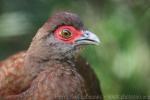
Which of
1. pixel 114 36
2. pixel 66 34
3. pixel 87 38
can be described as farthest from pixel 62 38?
pixel 114 36

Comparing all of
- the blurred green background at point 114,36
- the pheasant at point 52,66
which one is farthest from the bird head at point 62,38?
the blurred green background at point 114,36

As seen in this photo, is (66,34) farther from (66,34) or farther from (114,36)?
(114,36)

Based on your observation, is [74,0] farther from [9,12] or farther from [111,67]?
[111,67]

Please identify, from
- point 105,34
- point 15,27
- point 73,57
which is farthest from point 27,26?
point 73,57

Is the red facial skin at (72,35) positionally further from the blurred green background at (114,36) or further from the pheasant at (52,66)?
the blurred green background at (114,36)

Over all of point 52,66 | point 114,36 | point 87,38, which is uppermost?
point 114,36

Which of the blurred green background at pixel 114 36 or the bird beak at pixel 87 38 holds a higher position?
the blurred green background at pixel 114 36

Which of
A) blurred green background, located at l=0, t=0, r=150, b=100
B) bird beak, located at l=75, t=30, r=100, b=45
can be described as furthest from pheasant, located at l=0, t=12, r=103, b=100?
blurred green background, located at l=0, t=0, r=150, b=100

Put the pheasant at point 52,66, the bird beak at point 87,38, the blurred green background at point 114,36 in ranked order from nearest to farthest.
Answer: the pheasant at point 52,66 → the bird beak at point 87,38 → the blurred green background at point 114,36
